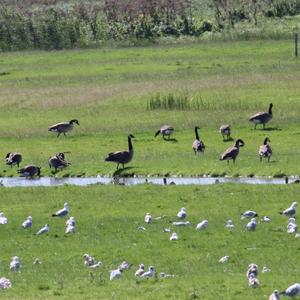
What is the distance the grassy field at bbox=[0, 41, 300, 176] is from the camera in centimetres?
4191

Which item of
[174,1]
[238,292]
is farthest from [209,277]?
[174,1]

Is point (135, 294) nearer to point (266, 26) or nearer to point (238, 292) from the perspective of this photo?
point (238, 292)

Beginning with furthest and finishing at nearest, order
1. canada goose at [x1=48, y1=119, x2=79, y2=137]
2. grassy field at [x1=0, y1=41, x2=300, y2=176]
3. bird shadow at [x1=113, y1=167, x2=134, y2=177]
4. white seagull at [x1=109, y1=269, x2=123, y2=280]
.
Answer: canada goose at [x1=48, y1=119, x2=79, y2=137]
grassy field at [x1=0, y1=41, x2=300, y2=176]
bird shadow at [x1=113, y1=167, x2=134, y2=177]
white seagull at [x1=109, y1=269, x2=123, y2=280]

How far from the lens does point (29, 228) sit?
1164 inches

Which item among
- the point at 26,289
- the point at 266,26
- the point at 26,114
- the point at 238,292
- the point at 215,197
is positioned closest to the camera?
the point at 238,292

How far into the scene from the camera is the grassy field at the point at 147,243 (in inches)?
861

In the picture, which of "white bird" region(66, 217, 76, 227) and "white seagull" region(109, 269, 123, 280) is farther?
"white bird" region(66, 217, 76, 227)

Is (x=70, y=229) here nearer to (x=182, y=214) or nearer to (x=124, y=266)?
(x=182, y=214)

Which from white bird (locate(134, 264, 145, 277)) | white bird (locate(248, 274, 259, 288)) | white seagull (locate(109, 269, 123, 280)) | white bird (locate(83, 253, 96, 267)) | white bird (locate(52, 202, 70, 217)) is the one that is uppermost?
white bird (locate(248, 274, 259, 288))

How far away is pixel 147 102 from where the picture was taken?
2233 inches

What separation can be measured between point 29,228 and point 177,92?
31542 millimetres

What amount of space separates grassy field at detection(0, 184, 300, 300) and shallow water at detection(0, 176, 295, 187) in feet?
7.41

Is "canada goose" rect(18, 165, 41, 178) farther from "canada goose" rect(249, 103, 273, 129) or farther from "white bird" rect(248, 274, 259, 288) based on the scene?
"white bird" rect(248, 274, 259, 288)

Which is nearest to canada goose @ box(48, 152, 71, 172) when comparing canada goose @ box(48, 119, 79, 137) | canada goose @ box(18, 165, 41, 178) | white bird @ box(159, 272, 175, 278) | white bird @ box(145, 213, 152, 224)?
canada goose @ box(18, 165, 41, 178)
